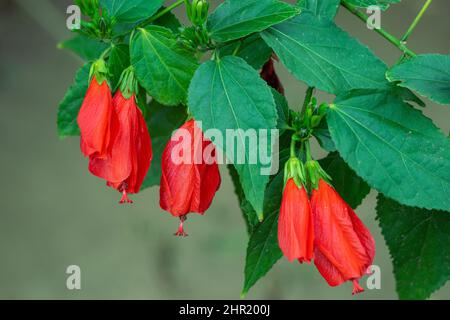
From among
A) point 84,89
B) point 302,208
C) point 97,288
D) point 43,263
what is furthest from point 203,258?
point 302,208

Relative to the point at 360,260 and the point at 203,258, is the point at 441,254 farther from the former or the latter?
the point at 203,258

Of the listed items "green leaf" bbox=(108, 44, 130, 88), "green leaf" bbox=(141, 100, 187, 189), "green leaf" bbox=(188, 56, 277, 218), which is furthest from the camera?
"green leaf" bbox=(141, 100, 187, 189)

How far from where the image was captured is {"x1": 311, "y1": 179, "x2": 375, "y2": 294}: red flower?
0.51 metres

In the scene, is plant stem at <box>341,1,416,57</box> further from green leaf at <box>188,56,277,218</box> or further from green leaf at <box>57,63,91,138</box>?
green leaf at <box>57,63,91,138</box>

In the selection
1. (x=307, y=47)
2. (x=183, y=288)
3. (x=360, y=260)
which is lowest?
(x=360, y=260)

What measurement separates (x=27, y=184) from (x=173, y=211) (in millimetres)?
1531

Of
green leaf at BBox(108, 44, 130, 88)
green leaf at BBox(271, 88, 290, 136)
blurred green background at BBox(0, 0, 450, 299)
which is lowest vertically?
green leaf at BBox(271, 88, 290, 136)

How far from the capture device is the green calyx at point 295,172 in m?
0.53

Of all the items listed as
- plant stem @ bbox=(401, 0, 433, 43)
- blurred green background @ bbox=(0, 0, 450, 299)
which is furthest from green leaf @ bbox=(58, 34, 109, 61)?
blurred green background @ bbox=(0, 0, 450, 299)

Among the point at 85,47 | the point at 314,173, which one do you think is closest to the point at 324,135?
the point at 314,173

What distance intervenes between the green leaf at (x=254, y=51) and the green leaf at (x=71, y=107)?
135 millimetres

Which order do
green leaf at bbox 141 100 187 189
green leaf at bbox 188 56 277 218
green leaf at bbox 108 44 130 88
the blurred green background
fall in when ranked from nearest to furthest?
1. green leaf at bbox 188 56 277 218
2. green leaf at bbox 108 44 130 88
3. green leaf at bbox 141 100 187 189
4. the blurred green background

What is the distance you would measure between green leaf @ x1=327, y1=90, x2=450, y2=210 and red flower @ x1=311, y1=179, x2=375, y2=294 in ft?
0.13

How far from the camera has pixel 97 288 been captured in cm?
175
